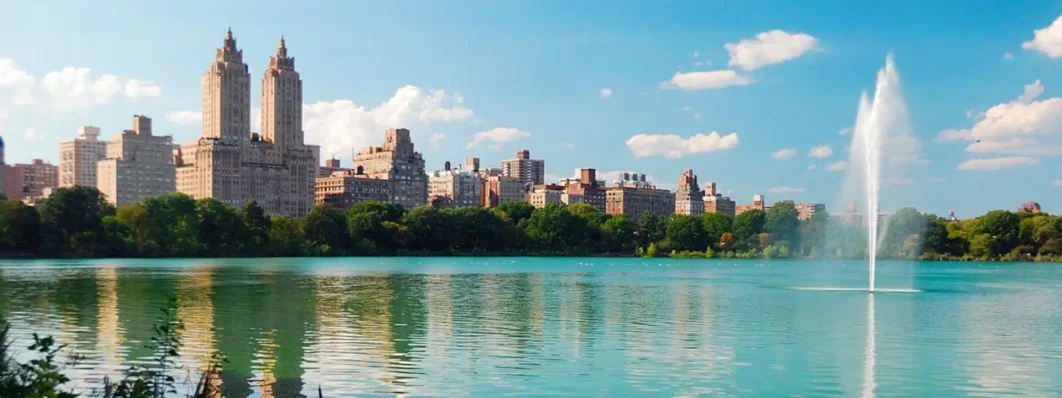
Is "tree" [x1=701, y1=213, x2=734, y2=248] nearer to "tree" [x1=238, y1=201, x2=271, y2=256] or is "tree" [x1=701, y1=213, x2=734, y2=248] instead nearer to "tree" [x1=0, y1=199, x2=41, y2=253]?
"tree" [x1=238, y1=201, x2=271, y2=256]

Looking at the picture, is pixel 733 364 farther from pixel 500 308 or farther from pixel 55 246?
pixel 55 246

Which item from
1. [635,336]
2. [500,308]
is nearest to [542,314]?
[500,308]

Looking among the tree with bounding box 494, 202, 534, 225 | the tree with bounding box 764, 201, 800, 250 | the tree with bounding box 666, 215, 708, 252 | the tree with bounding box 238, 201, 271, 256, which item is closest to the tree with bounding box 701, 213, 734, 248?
the tree with bounding box 666, 215, 708, 252

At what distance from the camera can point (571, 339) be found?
3019 centimetres

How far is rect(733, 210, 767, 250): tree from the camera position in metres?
160

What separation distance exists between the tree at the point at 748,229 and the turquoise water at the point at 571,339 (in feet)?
348

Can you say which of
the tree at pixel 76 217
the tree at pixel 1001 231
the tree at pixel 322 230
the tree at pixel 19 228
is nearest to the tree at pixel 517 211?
the tree at pixel 322 230

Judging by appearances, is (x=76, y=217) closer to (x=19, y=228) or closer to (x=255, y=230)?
(x=19, y=228)

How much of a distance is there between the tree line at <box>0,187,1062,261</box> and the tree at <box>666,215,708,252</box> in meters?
0.16

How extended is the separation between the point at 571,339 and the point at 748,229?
134937 millimetres

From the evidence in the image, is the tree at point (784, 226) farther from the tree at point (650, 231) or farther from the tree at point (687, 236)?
the tree at point (650, 231)

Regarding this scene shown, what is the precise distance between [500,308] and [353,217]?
113598 mm

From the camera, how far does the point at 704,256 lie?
530ft

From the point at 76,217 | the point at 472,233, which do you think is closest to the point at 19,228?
the point at 76,217
